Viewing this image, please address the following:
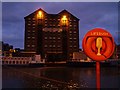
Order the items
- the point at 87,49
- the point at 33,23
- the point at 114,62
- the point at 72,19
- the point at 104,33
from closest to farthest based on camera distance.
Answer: the point at 87,49
the point at 104,33
the point at 114,62
the point at 33,23
the point at 72,19

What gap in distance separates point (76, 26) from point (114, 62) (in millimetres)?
8471

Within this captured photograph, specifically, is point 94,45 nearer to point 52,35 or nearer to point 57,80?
point 57,80

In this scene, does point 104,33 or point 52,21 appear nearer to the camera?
point 104,33

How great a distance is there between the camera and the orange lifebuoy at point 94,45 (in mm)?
2727

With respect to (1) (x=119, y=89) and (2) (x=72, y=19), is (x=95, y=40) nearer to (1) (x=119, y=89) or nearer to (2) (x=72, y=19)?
(1) (x=119, y=89)

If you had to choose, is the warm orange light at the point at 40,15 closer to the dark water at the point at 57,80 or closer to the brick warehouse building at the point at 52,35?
the brick warehouse building at the point at 52,35

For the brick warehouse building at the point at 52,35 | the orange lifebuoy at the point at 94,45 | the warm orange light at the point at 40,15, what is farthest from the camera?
the brick warehouse building at the point at 52,35

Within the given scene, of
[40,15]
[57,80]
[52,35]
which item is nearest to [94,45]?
[57,80]

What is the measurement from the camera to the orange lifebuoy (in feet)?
8.95

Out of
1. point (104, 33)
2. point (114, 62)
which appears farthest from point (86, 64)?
point (104, 33)

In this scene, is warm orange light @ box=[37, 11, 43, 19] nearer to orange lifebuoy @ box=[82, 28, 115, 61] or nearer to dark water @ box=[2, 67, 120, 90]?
dark water @ box=[2, 67, 120, 90]

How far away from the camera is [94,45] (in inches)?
111

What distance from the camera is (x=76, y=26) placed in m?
35.1

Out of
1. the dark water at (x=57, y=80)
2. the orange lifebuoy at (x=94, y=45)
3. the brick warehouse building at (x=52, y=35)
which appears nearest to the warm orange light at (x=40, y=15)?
the brick warehouse building at (x=52, y=35)
